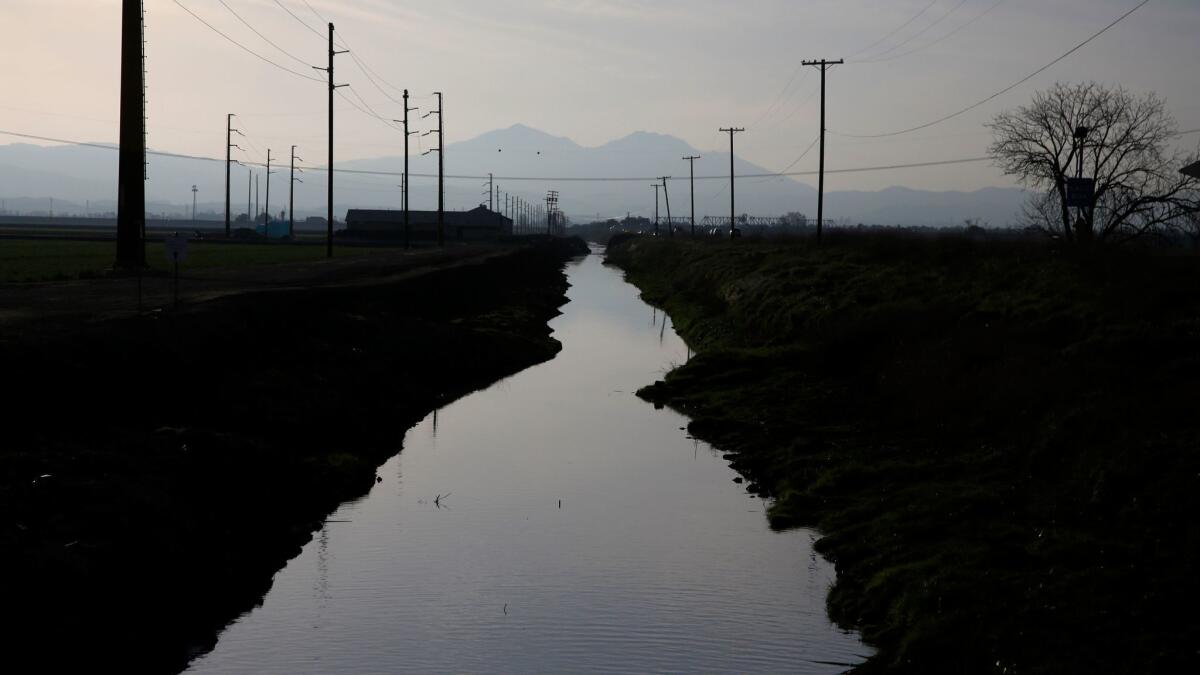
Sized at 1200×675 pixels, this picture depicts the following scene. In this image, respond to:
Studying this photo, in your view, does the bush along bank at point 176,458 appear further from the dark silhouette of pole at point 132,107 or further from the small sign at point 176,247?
the dark silhouette of pole at point 132,107

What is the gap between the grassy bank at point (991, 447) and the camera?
45.5 ft

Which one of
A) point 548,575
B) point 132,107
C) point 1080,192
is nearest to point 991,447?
point 548,575

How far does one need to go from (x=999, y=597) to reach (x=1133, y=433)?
5.01 metres

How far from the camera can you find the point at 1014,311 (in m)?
30.7

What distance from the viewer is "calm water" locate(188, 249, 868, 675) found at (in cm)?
1514

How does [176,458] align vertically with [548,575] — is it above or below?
above

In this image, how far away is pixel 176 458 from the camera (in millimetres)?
19750

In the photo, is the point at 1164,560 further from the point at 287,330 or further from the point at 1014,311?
the point at 287,330

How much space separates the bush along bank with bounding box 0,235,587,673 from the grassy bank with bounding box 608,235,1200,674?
7971mm

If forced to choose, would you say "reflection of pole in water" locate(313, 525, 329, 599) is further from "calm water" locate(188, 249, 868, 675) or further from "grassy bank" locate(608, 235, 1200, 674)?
"grassy bank" locate(608, 235, 1200, 674)

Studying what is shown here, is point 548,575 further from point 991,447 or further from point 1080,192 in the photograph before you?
point 1080,192

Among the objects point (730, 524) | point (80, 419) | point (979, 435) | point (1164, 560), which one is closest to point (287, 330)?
point (80, 419)

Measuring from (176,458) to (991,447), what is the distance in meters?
13.1

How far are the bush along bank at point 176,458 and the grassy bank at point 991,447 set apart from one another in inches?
314
